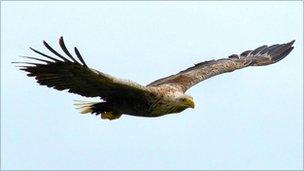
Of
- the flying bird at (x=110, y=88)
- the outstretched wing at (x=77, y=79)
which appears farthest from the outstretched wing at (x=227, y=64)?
the outstretched wing at (x=77, y=79)

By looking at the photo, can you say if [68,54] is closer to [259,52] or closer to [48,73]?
[48,73]

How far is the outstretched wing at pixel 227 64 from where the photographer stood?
51.8 feet

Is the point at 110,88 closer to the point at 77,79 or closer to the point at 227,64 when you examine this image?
the point at 77,79

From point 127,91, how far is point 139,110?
0.40 metres

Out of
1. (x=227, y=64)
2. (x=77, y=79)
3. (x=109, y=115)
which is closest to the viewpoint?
(x=77, y=79)

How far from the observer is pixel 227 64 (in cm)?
1734

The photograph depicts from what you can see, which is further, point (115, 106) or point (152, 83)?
point (152, 83)

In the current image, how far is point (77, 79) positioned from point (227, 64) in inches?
186

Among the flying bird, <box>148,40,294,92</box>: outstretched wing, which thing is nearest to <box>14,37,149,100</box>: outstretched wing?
the flying bird

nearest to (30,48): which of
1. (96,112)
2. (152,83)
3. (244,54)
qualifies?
(96,112)

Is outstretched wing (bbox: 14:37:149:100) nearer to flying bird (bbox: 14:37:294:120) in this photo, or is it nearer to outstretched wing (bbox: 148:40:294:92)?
flying bird (bbox: 14:37:294:120)

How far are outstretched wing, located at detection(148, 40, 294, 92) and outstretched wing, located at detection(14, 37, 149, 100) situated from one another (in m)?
1.62

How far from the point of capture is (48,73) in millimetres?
13102

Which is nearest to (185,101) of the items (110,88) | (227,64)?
(110,88)
